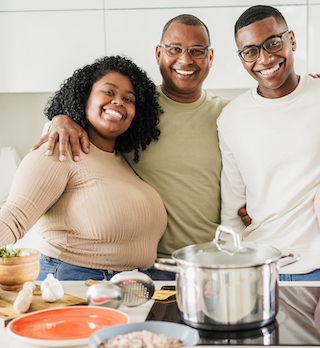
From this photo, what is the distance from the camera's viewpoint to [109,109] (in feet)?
4.98

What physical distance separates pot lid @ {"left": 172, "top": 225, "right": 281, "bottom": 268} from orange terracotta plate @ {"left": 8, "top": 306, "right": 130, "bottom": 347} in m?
0.16

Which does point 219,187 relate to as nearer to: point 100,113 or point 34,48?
point 100,113

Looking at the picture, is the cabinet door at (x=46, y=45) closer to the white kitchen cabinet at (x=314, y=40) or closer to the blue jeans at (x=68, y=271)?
the white kitchen cabinet at (x=314, y=40)

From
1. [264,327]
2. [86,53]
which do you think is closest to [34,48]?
[86,53]

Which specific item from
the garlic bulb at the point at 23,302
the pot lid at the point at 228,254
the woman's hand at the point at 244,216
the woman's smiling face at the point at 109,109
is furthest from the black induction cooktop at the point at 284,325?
the woman's smiling face at the point at 109,109

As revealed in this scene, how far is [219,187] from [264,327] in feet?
2.99

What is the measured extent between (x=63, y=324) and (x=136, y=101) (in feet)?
3.25

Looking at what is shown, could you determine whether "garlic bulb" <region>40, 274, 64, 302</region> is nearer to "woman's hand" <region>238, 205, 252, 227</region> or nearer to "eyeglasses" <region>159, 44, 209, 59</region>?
"woman's hand" <region>238, 205, 252, 227</region>

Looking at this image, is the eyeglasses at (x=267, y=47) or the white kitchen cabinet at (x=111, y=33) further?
the white kitchen cabinet at (x=111, y=33)

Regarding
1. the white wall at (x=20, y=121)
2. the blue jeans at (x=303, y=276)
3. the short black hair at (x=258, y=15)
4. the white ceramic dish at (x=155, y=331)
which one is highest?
the short black hair at (x=258, y=15)

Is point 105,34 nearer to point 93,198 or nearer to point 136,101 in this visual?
point 136,101

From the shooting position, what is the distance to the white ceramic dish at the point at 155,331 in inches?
27.3

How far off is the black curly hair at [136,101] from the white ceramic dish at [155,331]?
3.13 feet

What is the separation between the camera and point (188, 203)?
1.68 meters
